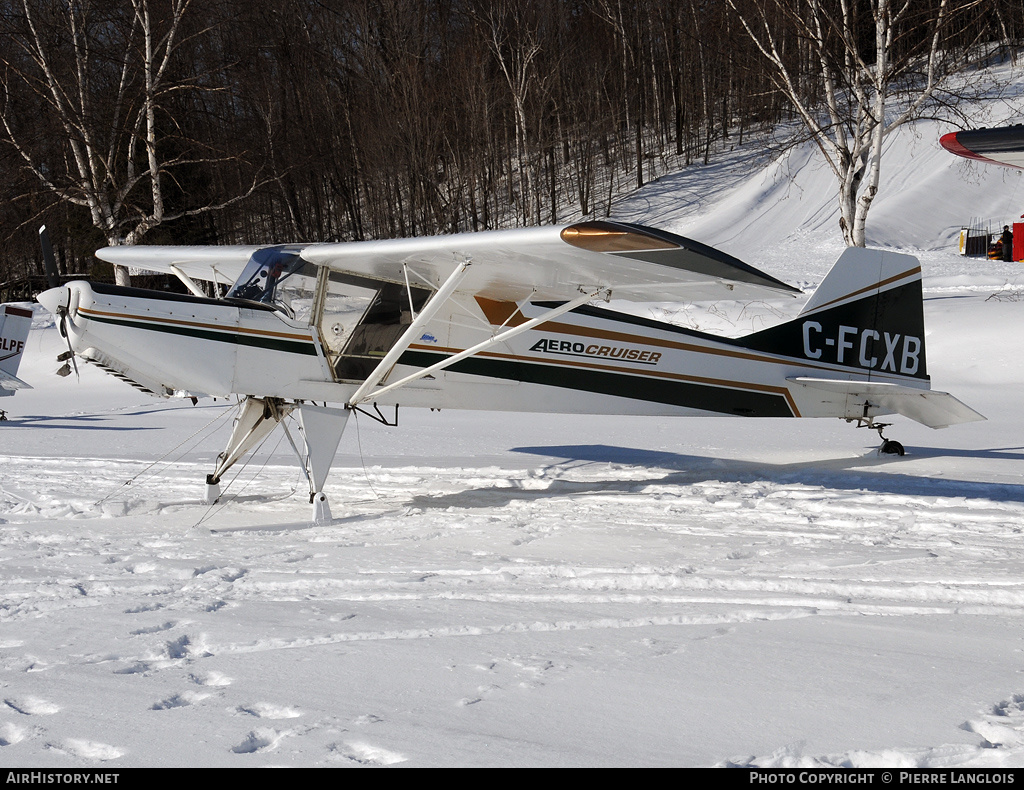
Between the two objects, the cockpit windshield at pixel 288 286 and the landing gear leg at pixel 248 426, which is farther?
the landing gear leg at pixel 248 426

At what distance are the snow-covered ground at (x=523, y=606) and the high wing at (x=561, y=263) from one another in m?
1.61

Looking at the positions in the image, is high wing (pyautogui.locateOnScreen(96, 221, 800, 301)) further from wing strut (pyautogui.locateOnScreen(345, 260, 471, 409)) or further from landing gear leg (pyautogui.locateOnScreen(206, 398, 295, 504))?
landing gear leg (pyautogui.locateOnScreen(206, 398, 295, 504))

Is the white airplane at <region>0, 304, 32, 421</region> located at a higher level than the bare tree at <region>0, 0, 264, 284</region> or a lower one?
lower

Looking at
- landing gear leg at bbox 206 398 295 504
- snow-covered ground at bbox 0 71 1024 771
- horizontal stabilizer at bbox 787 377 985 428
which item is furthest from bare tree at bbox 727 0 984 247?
landing gear leg at bbox 206 398 295 504

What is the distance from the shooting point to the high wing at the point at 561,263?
15.2 ft

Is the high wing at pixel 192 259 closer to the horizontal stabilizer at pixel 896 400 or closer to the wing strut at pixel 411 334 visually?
the wing strut at pixel 411 334

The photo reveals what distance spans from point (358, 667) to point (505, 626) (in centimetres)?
73

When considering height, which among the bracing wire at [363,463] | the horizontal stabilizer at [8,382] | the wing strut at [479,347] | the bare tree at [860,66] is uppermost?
the bare tree at [860,66]

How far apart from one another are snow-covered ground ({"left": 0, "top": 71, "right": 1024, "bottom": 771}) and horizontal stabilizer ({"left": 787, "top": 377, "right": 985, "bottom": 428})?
1.48 feet

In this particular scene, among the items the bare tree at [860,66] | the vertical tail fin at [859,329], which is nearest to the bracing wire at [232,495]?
the vertical tail fin at [859,329]

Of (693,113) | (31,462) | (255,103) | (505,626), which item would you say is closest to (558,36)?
(693,113)

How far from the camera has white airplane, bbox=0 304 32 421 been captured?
1334cm

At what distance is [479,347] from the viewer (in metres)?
6.22

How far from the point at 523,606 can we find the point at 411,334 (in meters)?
2.82
